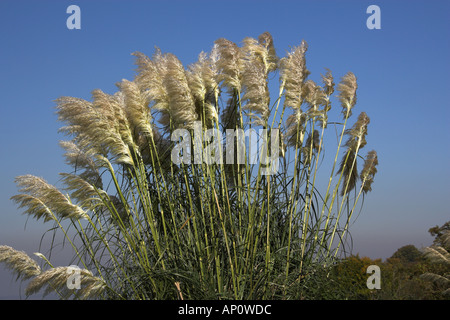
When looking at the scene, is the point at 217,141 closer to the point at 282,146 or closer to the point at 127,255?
the point at 282,146

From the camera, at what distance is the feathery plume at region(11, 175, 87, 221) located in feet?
13.9

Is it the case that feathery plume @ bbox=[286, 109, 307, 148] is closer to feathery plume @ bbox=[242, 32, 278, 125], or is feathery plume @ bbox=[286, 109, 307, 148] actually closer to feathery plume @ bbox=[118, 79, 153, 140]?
feathery plume @ bbox=[242, 32, 278, 125]

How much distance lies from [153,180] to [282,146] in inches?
55.5

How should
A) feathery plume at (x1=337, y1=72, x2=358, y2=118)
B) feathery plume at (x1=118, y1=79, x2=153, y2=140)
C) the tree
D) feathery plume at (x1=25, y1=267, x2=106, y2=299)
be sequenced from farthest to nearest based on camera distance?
the tree, feathery plume at (x1=337, y1=72, x2=358, y2=118), feathery plume at (x1=118, y1=79, x2=153, y2=140), feathery plume at (x1=25, y1=267, x2=106, y2=299)

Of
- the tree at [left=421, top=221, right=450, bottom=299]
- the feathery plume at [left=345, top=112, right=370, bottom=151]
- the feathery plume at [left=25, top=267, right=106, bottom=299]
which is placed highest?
the feathery plume at [left=345, top=112, right=370, bottom=151]

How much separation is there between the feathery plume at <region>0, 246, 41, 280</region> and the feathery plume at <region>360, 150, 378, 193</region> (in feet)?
11.8

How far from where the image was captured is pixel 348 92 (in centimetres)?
484

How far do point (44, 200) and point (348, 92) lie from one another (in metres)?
3.34

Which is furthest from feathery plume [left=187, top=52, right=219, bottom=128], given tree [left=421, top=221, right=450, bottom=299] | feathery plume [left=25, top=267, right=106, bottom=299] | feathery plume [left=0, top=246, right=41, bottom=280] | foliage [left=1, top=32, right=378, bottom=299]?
tree [left=421, top=221, right=450, bottom=299]

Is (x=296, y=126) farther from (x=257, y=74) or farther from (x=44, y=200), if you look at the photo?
(x=44, y=200)

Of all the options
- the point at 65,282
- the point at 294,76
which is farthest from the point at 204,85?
the point at 65,282

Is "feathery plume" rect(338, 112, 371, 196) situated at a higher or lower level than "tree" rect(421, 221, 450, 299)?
higher

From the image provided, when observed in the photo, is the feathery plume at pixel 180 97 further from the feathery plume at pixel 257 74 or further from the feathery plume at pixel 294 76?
the feathery plume at pixel 294 76
